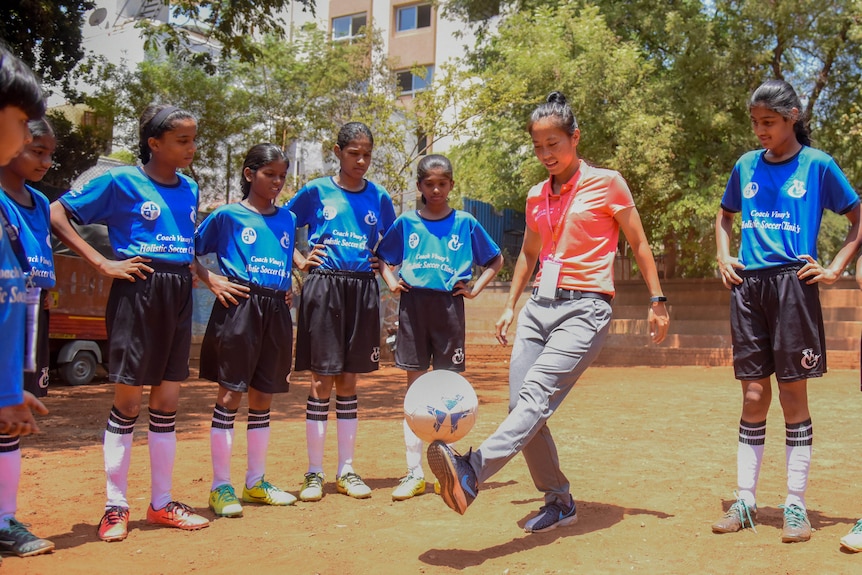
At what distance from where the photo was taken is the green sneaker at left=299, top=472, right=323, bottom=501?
554 cm

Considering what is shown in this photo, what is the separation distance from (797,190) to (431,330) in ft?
8.32

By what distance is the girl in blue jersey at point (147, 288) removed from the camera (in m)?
4.75

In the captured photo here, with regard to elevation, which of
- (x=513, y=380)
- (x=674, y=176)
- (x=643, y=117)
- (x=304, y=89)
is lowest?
(x=513, y=380)

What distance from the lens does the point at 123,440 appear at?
4828mm

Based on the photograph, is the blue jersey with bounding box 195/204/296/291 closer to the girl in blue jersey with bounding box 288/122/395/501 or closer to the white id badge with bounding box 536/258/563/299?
the girl in blue jersey with bounding box 288/122/395/501

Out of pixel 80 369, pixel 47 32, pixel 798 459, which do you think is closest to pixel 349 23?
pixel 47 32

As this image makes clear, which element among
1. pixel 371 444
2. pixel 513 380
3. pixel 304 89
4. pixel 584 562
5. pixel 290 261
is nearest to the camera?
pixel 584 562

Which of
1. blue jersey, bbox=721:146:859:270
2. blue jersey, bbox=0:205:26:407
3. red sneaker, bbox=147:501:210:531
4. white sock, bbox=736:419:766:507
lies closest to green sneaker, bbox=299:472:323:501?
red sneaker, bbox=147:501:210:531

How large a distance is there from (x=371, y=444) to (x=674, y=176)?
11.9 m

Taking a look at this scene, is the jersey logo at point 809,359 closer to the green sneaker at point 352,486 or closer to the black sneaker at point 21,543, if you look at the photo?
the green sneaker at point 352,486

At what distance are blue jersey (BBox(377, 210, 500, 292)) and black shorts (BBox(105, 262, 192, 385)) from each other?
168 cm

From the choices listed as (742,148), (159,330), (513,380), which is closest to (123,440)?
(159,330)

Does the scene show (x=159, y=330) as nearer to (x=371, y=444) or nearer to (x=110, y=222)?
(x=110, y=222)

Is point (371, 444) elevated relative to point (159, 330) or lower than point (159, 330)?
lower
